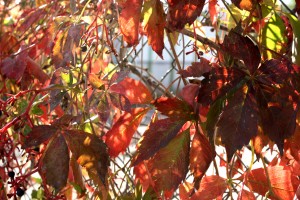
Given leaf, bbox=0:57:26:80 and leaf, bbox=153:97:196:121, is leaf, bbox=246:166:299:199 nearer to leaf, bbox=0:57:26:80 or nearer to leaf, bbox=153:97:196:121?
leaf, bbox=153:97:196:121

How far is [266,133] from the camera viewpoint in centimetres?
68

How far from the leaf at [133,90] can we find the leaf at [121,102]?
18 mm

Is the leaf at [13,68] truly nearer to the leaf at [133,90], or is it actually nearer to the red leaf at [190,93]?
the leaf at [133,90]

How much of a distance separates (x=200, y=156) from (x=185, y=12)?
6.9 inches

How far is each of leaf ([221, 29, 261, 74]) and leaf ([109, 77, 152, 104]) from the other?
0.17m

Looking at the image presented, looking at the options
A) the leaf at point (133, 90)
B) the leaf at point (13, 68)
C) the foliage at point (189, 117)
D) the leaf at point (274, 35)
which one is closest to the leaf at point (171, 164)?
the foliage at point (189, 117)

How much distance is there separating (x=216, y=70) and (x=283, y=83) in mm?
76

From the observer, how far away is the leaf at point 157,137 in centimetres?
69

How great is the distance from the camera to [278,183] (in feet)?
2.54

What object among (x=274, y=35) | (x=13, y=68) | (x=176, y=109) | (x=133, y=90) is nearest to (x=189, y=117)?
(x=176, y=109)

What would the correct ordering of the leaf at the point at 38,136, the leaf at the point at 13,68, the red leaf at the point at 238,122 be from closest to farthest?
the red leaf at the point at 238,122
the leaf at the point at 38,136
the leaf at the point at 13,68

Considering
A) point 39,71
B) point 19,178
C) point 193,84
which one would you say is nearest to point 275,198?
point 193,84

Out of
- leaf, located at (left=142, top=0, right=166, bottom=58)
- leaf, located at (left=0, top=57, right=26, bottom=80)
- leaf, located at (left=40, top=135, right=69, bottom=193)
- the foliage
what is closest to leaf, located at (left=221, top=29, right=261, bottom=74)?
the foliage

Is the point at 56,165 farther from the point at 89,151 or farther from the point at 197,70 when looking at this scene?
the point at 197,70
